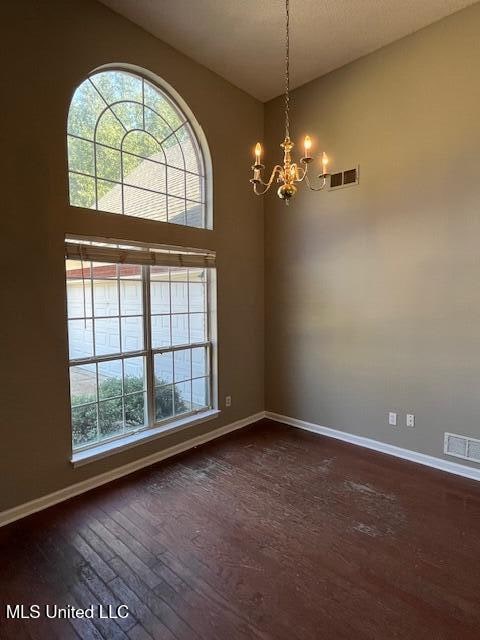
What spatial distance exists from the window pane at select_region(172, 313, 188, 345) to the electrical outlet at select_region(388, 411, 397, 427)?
7.17 feet

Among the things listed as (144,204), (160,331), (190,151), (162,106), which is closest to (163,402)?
(160,331)

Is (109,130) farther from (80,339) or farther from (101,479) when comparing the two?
(101,479)

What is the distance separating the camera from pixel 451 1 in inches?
107

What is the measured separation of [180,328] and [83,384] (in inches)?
42.7

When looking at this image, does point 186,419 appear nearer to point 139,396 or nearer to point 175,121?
point 139,396

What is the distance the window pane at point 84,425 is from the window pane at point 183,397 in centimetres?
85

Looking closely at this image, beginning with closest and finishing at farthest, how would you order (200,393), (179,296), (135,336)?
(135,336)
(179,296)
(200,393)

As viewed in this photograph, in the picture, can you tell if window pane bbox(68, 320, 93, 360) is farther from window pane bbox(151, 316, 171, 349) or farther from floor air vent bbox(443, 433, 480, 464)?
floor air vent bbox(443, 433, 480, 464)

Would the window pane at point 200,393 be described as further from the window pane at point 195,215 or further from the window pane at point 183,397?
the window pane at point 195,215

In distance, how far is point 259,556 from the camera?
206 centimetres

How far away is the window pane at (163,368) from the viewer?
11.0 feet

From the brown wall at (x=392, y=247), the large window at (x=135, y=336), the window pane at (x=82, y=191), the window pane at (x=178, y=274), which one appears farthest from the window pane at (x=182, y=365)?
the window pane at (x=82, y=191)

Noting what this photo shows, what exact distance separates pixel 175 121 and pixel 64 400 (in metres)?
2.80

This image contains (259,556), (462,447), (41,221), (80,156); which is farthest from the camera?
(462,447)
